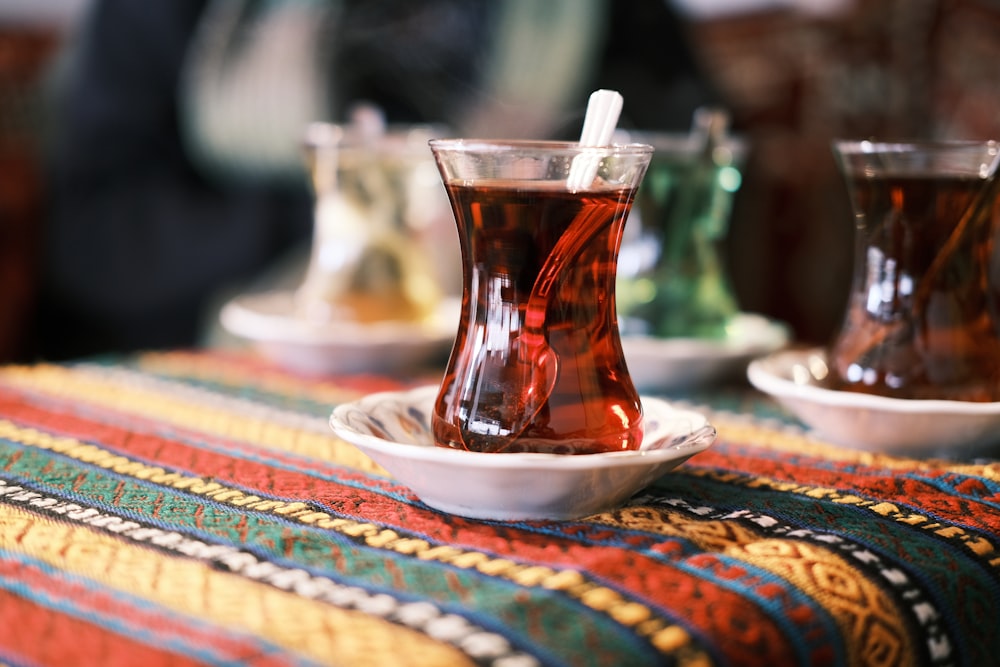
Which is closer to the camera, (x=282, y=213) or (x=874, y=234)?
(x=874, y=234)

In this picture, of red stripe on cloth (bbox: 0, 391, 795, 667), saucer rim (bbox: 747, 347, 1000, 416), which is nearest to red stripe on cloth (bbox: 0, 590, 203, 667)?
red stripe on cloth (bbox: 0, 391, 795, 667)

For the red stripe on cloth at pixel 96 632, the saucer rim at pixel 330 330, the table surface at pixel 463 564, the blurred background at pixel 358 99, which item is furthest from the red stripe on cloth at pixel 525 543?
the blurred background at pixel 358 99

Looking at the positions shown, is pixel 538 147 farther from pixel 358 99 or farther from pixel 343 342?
pixel 358 99

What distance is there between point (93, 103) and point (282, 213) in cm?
38

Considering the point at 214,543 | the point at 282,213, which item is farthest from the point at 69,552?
the point at 282,213

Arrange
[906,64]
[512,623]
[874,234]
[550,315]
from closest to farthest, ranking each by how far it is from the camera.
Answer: [512,623] → [550,315] → [874,234] → [906,64]

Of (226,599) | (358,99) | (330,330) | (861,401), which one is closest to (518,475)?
(226,599)

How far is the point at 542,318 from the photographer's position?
0.47m

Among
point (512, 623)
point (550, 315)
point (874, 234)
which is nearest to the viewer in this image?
point (512, 623)

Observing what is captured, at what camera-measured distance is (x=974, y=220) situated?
0.57 metres

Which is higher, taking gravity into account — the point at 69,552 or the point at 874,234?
the point at 874,234

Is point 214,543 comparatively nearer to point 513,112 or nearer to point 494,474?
point 494,474

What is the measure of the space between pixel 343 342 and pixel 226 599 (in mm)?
446

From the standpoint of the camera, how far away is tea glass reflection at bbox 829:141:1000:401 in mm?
560
